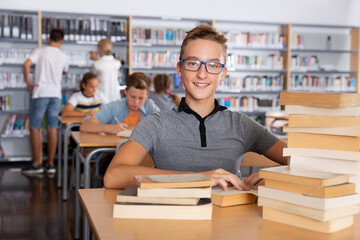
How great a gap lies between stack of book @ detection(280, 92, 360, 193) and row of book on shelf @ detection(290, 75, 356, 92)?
6.51 m

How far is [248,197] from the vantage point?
4.43 ft

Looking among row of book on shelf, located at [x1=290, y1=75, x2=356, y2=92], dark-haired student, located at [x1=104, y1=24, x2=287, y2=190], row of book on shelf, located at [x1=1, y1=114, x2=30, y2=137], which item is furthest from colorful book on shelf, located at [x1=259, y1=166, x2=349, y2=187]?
row of book on shelf, located at [x1=290, y1=75, x2=356, y2=92]

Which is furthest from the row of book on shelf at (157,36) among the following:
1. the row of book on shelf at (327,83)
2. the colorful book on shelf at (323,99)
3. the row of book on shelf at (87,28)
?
the colorful book on shelf at (323,99)

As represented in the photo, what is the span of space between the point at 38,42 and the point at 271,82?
11.5ft

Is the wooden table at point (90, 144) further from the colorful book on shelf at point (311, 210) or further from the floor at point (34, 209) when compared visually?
the colorful book on shelf at point (311, 210)

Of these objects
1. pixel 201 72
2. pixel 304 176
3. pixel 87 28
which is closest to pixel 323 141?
pixel 304 176

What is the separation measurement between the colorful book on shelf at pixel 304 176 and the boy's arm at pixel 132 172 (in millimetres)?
214

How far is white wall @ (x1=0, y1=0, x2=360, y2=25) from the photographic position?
6441 millimetres

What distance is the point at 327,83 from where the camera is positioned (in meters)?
7.70

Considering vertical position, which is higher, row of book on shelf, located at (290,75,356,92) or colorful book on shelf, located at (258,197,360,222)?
row of book on shelf, located at (290,75,356,92)

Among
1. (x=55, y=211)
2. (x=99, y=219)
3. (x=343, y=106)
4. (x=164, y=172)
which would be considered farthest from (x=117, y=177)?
(x=55, y=211)

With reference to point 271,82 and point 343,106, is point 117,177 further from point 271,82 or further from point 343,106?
point 271,82

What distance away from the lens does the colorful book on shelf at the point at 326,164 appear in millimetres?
1154

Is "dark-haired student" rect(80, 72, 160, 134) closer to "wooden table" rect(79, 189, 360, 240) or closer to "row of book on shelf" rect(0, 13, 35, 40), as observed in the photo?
"wooden table" rect(79, 189, 360, 240)
